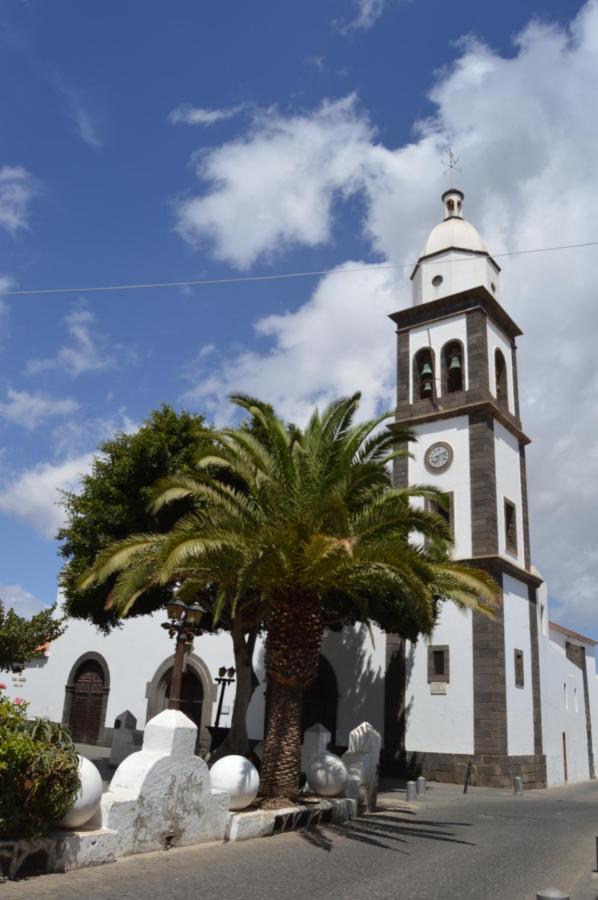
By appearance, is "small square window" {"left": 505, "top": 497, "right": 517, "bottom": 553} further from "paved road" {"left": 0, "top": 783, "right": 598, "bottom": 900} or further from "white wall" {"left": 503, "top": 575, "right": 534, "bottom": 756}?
"paved road" {"left": 0, "top": 783, "right": 598, "bottom": 900}

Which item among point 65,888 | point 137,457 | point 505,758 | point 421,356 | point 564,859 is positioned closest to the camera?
point 65,888

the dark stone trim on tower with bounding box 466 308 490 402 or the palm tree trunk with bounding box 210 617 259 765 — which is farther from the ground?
the dark stone trim on tower with bounding box 466 308 490 402

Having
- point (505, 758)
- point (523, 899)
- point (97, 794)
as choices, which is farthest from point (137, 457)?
point (505, 758)

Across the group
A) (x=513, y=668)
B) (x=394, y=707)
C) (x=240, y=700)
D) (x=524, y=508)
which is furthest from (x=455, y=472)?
(x=240, y=700)

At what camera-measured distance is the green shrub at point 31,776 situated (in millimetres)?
7465

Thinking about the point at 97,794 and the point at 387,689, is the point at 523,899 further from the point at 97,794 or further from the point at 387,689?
the point at 387,689

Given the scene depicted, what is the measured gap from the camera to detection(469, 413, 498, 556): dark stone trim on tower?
76.1 feet

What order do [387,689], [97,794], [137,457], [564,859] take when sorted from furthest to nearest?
1. [387,689]
2. [137,457]
3. [564,859]
4. [97,794]

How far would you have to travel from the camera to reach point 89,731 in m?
29.3

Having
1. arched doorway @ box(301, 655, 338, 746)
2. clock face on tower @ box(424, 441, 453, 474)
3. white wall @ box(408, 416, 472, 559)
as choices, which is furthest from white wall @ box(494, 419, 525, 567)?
arched doorway @ box(301, 655, 338, 746)

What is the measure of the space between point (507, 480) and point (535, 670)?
Result: 21.2ft

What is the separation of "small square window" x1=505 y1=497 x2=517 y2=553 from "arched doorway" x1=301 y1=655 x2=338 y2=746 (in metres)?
7.47

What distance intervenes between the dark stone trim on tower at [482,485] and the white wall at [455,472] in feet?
0.68

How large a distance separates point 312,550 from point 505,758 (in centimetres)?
1378
